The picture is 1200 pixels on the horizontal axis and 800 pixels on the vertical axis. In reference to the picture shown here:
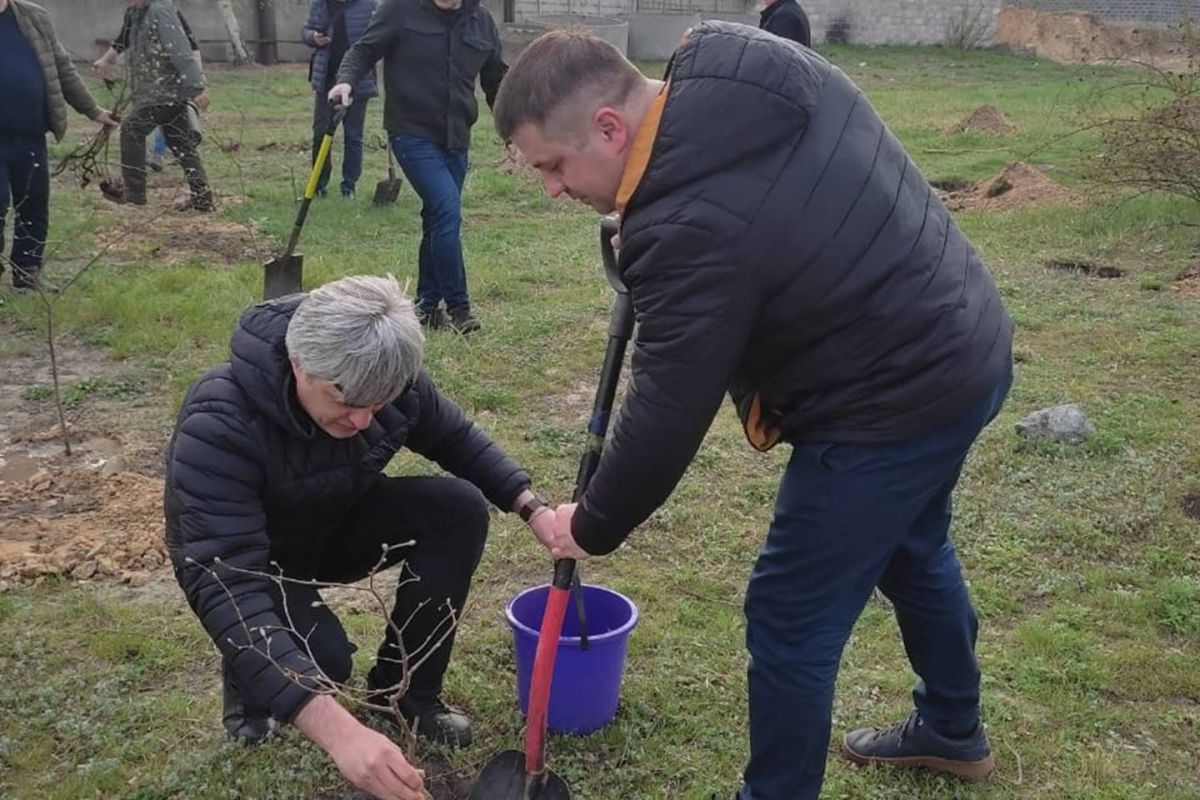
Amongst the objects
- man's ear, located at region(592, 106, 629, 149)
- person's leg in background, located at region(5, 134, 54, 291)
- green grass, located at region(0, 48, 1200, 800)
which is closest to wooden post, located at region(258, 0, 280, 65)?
green grass, located at region(0, 48, 1200, 800)

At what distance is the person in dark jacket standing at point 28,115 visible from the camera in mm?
6168

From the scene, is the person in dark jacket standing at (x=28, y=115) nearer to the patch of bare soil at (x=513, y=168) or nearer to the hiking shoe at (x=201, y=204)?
the hiking shoe at (x=201, y=204)

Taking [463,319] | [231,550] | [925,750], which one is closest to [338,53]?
[463,319]

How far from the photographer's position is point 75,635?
11.0 feet

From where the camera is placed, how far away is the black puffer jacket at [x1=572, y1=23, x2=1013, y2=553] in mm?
1899

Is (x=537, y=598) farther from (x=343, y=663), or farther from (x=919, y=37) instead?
(x=919, y=37)

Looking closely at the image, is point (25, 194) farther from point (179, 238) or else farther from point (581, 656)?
point (581, 656)

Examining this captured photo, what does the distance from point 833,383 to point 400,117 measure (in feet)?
13.7

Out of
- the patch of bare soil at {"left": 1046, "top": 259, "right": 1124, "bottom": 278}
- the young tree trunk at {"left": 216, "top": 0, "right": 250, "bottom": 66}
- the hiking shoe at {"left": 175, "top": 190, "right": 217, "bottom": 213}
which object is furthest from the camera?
the young tree trunk at {"left": 216, "top": 0, "right": 250, "bottom": 66}

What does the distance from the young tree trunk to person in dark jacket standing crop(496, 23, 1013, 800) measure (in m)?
16.2

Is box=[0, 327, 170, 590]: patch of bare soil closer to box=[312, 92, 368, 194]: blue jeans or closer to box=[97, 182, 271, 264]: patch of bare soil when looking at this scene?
box=[97, 182, 271, 264]: patch of bare soil

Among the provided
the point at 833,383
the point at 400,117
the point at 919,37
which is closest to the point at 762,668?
the point at 833,383

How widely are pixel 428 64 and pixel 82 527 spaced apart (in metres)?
2.87

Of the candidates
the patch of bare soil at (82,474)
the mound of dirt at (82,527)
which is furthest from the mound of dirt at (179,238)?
the mound of dirt at (82,527)
